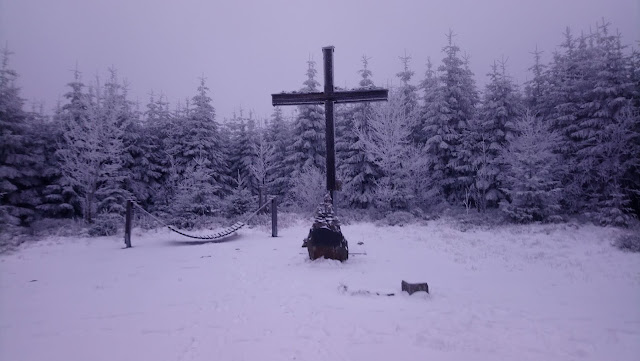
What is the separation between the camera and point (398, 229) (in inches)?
608

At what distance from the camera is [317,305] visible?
548 cm

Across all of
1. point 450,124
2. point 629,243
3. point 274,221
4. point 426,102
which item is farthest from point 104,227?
point 426,102

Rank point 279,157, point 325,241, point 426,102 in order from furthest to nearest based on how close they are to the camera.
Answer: point 279,157 < point 426,102 < point 325,241

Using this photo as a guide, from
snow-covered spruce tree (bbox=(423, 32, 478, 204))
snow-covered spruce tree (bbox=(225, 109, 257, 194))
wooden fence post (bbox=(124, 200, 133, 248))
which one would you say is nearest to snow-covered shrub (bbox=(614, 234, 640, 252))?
snow-covered spruce tree (bbox=(423, 32, 478, 204))

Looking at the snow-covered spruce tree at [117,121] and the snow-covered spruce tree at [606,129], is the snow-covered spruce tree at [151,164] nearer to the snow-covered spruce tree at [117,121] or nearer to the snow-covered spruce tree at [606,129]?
the snow-covered spruce tree at [117,121]

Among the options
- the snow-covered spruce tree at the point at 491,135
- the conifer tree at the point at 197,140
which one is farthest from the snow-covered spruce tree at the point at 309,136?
the snow-covered spruce tree at the point at 491,135

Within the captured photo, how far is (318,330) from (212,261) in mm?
5446

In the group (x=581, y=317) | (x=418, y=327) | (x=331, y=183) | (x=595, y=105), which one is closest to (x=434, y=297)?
(x=418, y=327)

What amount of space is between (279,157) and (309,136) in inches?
265

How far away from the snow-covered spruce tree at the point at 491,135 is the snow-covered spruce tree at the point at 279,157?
14736 mm

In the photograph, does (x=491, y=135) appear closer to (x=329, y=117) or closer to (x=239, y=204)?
(x=239, y=204)

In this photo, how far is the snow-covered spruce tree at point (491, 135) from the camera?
22.0 m

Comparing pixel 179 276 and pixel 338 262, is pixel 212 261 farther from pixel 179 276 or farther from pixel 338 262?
pixel 338 262

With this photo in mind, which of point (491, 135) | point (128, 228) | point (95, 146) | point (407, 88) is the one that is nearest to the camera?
point (128, 228)
